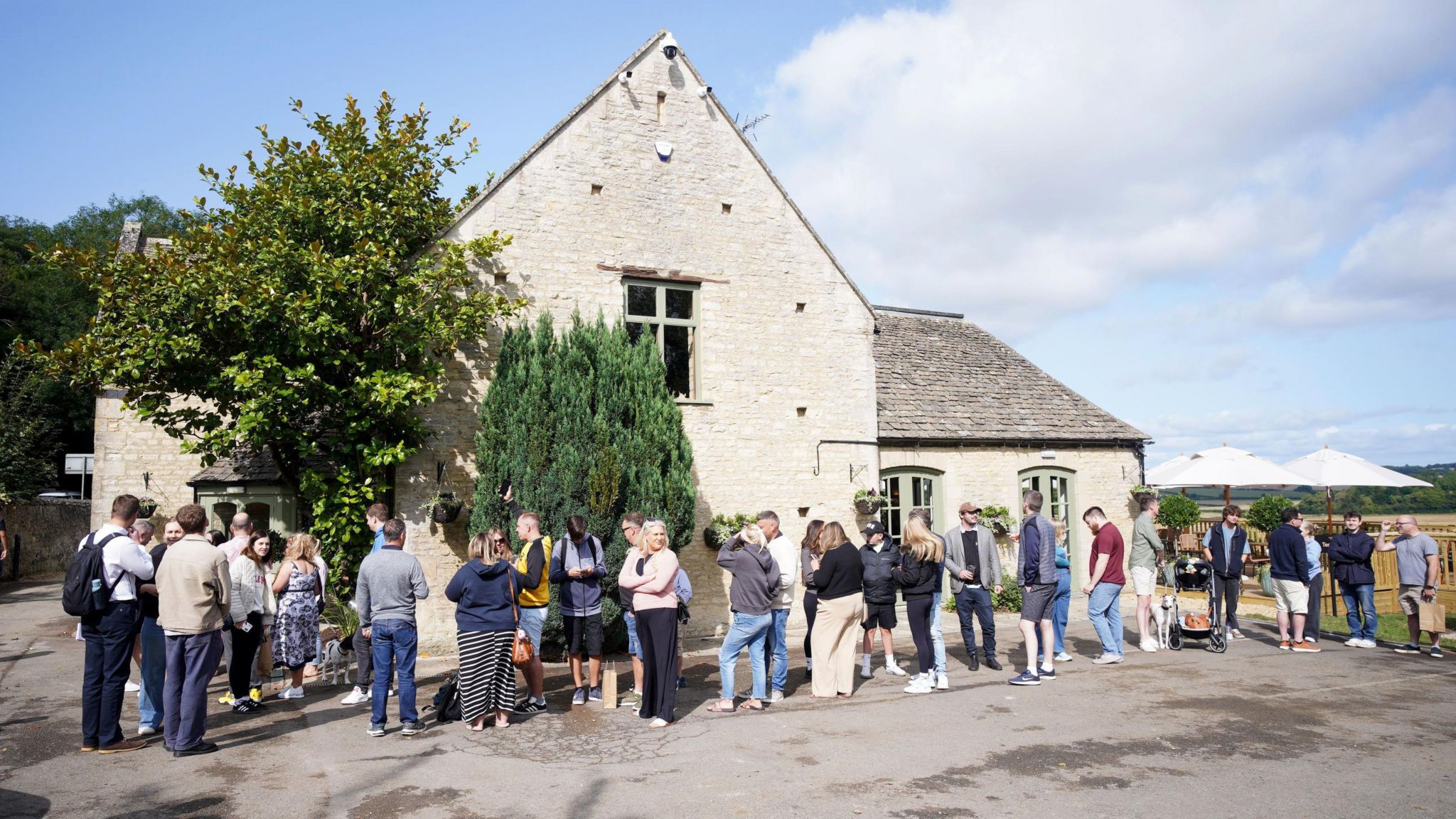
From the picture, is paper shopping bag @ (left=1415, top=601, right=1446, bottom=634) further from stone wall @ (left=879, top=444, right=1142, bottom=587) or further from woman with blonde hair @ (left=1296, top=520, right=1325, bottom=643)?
stone wall @ (left=879, top=444, right=1142, bottom=587)

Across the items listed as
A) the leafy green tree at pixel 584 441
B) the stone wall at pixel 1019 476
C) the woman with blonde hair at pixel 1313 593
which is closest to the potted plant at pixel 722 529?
the leafy green tree at pixel 584 441

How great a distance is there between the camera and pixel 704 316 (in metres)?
13.3

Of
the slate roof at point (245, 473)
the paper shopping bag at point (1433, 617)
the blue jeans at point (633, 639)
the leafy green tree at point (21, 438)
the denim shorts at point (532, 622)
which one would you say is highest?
the leafy green tree at point (21, 438)

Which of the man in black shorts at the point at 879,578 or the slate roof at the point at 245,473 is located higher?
the slate roof at the point at 245,473

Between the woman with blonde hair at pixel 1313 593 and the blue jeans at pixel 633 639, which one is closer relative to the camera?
the blue jeans at pixel 633 639

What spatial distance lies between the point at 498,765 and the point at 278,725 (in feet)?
8.77

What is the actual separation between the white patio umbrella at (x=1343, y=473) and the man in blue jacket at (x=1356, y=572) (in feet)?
9.64

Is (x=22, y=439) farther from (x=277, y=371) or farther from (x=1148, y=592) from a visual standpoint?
(x=1148, y=592)

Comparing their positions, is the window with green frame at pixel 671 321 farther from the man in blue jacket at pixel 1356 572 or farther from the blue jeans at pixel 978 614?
the man in blue jacket at pixel 1356 572

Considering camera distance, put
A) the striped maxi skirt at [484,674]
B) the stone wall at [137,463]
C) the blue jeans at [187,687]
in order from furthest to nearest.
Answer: the stone wall at [137,463], the striped maxi skirt at [484,674], the blue jeans at [187,687]

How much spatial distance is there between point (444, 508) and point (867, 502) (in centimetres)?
628

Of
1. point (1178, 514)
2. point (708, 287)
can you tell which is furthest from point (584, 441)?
point (1178, 514)

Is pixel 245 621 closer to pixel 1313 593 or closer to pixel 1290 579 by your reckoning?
pixel 1290 579

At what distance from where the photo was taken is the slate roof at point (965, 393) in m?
16.1
